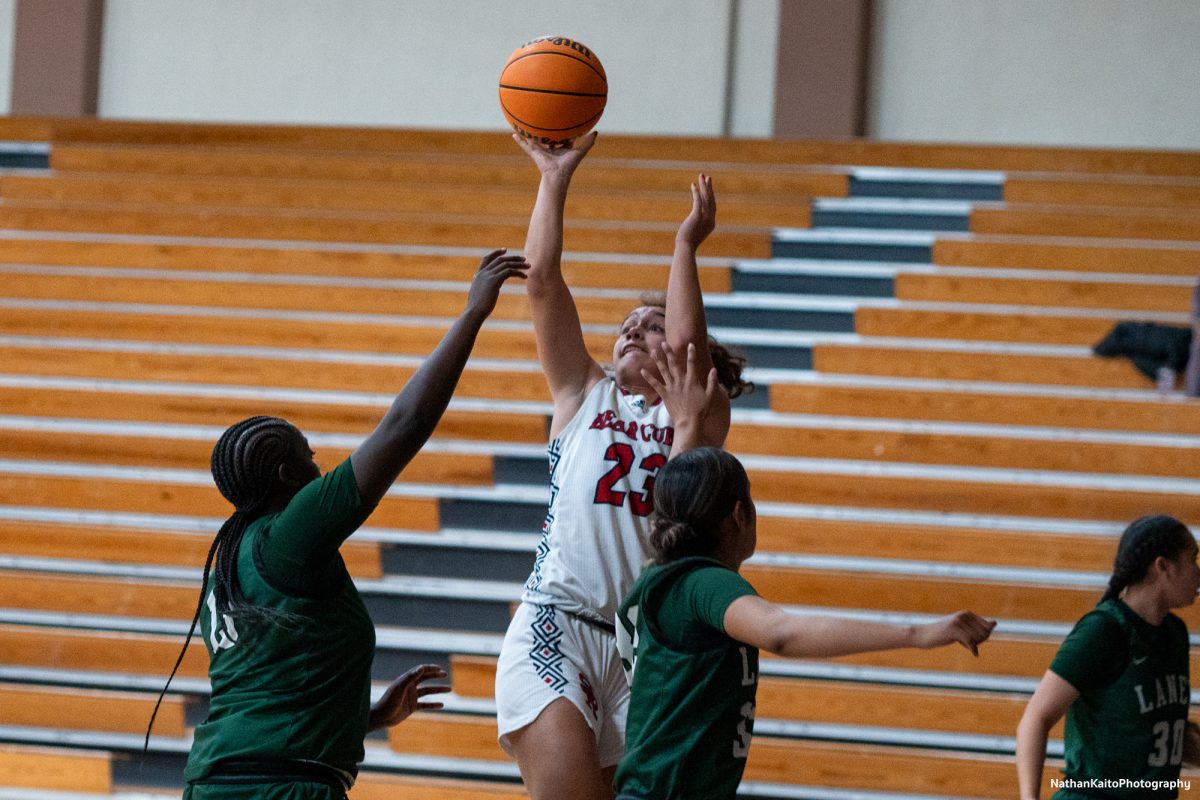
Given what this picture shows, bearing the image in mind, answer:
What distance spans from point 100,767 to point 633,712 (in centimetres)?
319

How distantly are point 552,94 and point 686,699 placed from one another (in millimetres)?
1915

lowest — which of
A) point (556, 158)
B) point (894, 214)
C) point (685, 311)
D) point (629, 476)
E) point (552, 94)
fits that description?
point (629, 476)

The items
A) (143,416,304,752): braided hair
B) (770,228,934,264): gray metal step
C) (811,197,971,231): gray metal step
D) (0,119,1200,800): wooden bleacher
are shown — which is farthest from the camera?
(811,197,971,231): gray metal step

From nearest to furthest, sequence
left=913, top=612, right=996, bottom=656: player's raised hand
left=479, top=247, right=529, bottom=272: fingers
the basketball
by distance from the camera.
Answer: left=913, top=612, right=996, bottom=656: player's raised hand
left=479, top=247, right=529, bottom=272: fingers
the basketball

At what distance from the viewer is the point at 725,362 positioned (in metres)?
3.27

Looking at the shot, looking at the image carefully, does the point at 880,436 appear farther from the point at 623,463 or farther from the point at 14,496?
the point at 14,496

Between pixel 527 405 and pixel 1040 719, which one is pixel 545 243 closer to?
pixel 1040 719

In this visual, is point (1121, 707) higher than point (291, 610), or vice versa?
point (291, 610)

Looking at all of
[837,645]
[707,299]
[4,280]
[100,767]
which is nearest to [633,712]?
[837,645]

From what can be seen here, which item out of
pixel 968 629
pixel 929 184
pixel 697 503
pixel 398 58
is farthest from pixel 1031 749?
pixel 398 58

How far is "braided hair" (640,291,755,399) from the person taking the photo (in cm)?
326

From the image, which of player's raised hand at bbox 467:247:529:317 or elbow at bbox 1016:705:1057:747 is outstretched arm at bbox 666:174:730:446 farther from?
elbow at bbox 1016:705:1057:747

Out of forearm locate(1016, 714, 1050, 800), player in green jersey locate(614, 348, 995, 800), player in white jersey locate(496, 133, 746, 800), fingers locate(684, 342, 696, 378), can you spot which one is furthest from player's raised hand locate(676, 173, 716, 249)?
forearm locate(1016, 714, 1050, 800)

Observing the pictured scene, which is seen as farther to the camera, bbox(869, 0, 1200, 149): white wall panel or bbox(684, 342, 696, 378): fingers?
bbox(869, 0, 1200, 149): white wall panel
